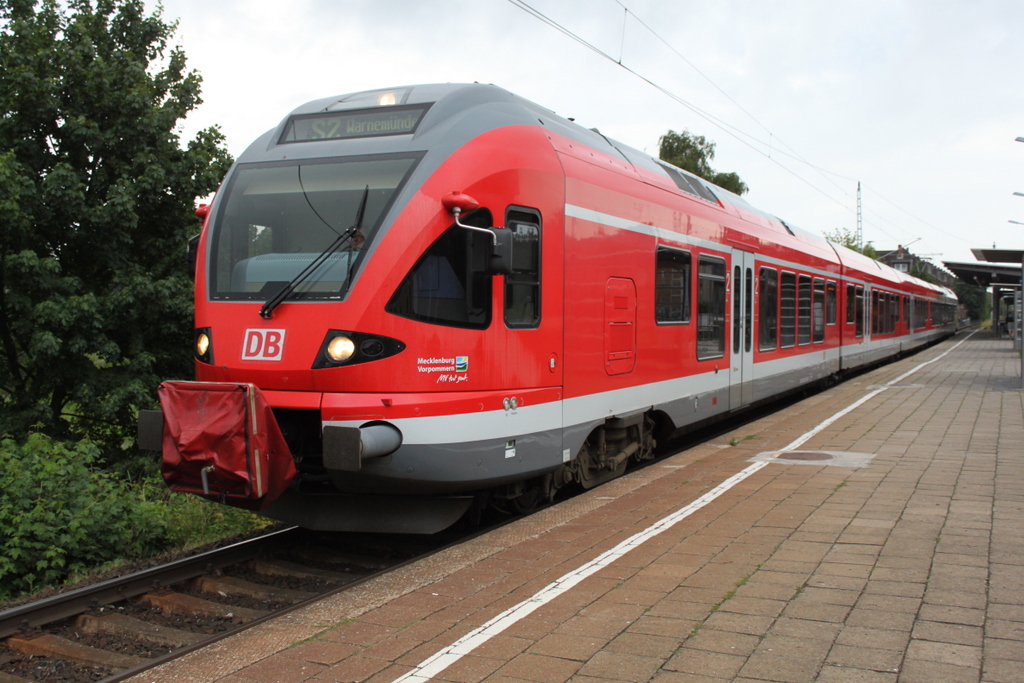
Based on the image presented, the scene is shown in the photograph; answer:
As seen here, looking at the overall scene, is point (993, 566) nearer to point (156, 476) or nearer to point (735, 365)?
point (735, 365)

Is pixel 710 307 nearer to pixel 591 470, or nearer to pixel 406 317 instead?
pixel 591 470

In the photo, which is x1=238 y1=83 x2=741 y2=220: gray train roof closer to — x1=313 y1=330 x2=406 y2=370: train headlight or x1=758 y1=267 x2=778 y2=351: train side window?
x1=313 y1=330 x2=406 y2=370: train headlight

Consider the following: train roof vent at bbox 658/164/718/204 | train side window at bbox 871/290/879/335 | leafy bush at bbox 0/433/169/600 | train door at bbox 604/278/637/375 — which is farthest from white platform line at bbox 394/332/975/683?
train side window at bbox 871/290/879/335

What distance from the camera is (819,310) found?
16609 mm

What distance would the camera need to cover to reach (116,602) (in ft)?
17.7

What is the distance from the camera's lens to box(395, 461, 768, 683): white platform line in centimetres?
383

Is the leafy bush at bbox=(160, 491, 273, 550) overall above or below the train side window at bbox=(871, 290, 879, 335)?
below

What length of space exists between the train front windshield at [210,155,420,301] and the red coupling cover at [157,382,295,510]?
82 centimetres

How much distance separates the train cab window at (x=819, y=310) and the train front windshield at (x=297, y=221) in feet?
39.7

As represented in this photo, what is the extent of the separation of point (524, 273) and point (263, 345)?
6.41 feet

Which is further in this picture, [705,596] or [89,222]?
[89,222]

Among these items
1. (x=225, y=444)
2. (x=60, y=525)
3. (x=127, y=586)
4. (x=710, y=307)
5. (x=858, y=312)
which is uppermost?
(x=858, y=312)

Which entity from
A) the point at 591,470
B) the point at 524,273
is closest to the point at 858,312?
the point at 591,470

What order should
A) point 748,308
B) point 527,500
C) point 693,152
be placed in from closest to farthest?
point 527,500, point 748,308, point 693,152
